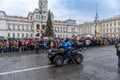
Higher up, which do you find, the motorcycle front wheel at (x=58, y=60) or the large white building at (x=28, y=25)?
the large white building at (x=28, y=25)

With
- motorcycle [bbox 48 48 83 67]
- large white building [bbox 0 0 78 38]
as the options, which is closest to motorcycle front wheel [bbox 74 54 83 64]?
motorcycle [bbox 48 48 83 67]

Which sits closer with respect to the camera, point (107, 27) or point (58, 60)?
point (58, 60)

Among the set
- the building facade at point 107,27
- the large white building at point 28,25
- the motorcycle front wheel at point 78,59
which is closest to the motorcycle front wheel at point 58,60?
the motorcycle front wheel at point 78,59

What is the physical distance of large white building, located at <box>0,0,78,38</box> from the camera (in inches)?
2805

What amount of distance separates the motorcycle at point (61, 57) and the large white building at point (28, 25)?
58.4 metres

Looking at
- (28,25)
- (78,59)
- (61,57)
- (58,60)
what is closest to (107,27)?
(28,25)

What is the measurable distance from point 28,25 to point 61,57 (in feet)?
236

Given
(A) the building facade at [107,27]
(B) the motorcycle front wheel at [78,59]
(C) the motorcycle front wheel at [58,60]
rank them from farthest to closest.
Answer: (A) the building facade at [107,27] < (B) the motorcycle front wheel at [78,59] < (C) the motorcycle front wheel at [58,60]

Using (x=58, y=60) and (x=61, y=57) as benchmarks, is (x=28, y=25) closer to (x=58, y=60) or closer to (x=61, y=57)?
(x=61, y=57)

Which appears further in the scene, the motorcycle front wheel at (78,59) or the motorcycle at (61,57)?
the motorcycle front wheel at (78,59)

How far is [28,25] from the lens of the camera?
259 ft

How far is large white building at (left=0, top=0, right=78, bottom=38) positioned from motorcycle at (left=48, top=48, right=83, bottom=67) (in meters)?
58.4

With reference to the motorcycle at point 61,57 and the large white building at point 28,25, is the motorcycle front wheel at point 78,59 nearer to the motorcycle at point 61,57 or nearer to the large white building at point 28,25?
the motorcycle at point 61,57

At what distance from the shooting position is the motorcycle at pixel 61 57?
937 cm
